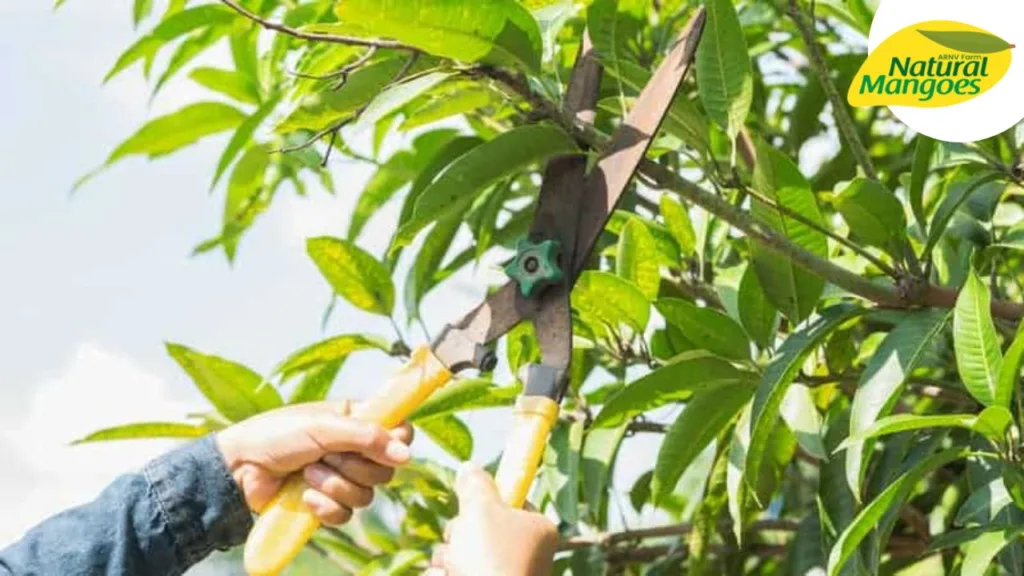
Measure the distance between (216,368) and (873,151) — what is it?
0.72 meters

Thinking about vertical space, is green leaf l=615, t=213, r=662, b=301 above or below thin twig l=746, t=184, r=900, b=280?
below

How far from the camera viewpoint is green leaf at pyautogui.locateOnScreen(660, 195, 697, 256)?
130cm

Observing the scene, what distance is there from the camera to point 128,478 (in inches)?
48.4

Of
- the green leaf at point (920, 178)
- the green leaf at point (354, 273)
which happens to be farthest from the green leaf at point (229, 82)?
the green leaf at point (920, 178)

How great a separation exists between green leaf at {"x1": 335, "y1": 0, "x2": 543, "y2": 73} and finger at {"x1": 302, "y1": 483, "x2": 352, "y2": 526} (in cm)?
28

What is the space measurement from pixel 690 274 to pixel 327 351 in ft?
0.95

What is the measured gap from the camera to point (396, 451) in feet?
3.37

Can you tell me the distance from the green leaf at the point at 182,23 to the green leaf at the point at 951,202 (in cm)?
59

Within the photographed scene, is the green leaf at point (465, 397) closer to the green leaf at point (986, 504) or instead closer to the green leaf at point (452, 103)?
the green leaf at point (452, 103)

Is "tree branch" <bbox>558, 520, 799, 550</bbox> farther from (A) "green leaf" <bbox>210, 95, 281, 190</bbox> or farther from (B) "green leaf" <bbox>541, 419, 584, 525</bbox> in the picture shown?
(A) "green leaf" <bbox>210, 95, 281, 190</bbox>

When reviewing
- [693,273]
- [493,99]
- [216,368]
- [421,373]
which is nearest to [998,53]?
[693,273]

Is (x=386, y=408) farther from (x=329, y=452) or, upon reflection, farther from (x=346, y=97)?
(x=346, y=97)

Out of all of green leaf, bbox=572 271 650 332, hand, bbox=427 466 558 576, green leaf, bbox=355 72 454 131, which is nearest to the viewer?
hand, bbox=427 466 558 576

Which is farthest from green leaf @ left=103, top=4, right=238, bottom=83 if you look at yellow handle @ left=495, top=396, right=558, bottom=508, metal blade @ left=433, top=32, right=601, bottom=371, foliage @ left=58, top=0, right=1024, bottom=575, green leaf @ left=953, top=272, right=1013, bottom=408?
green leaf @ left=953, top=272, right=1013, bottom=408
